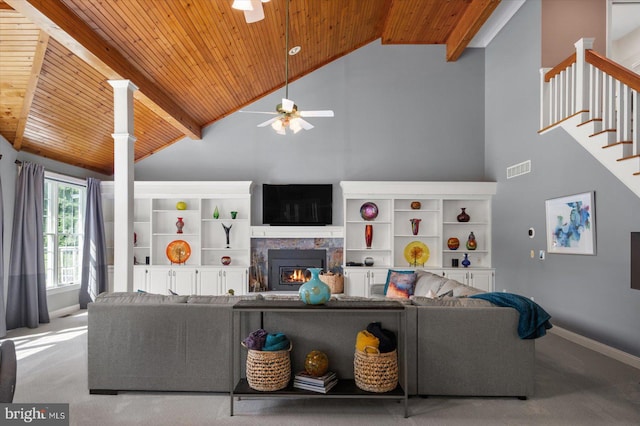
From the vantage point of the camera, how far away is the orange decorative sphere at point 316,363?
323 centimetres

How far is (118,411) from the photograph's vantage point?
3.22 metres

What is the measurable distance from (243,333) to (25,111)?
12.6 feet

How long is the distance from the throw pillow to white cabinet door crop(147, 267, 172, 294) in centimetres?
392

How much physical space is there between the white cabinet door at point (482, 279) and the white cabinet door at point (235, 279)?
382 cm

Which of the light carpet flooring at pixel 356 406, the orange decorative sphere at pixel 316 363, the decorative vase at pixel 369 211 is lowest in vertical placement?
the light carpet flooring at pixel 356 406

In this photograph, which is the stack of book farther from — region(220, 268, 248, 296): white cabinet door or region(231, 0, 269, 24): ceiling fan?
region(220, 268, 248, 296): white cabinet door

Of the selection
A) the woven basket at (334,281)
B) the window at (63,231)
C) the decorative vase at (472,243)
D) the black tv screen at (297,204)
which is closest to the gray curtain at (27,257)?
the window at (63,231)

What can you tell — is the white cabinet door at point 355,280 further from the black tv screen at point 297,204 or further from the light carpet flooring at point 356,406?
the light carpet flooring at point 356,406

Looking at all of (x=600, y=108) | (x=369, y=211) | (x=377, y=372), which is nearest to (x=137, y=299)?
(x=377, y=372)

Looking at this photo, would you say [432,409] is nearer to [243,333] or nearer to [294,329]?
[294,329]

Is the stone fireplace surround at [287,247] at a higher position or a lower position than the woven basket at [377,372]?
higher

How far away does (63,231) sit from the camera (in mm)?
7070

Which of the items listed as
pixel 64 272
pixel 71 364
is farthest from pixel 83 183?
pixel 71 364

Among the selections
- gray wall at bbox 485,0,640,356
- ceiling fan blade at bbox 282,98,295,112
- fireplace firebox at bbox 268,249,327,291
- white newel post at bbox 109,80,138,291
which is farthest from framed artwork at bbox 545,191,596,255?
white newel post at bbox 109,80,138,291
